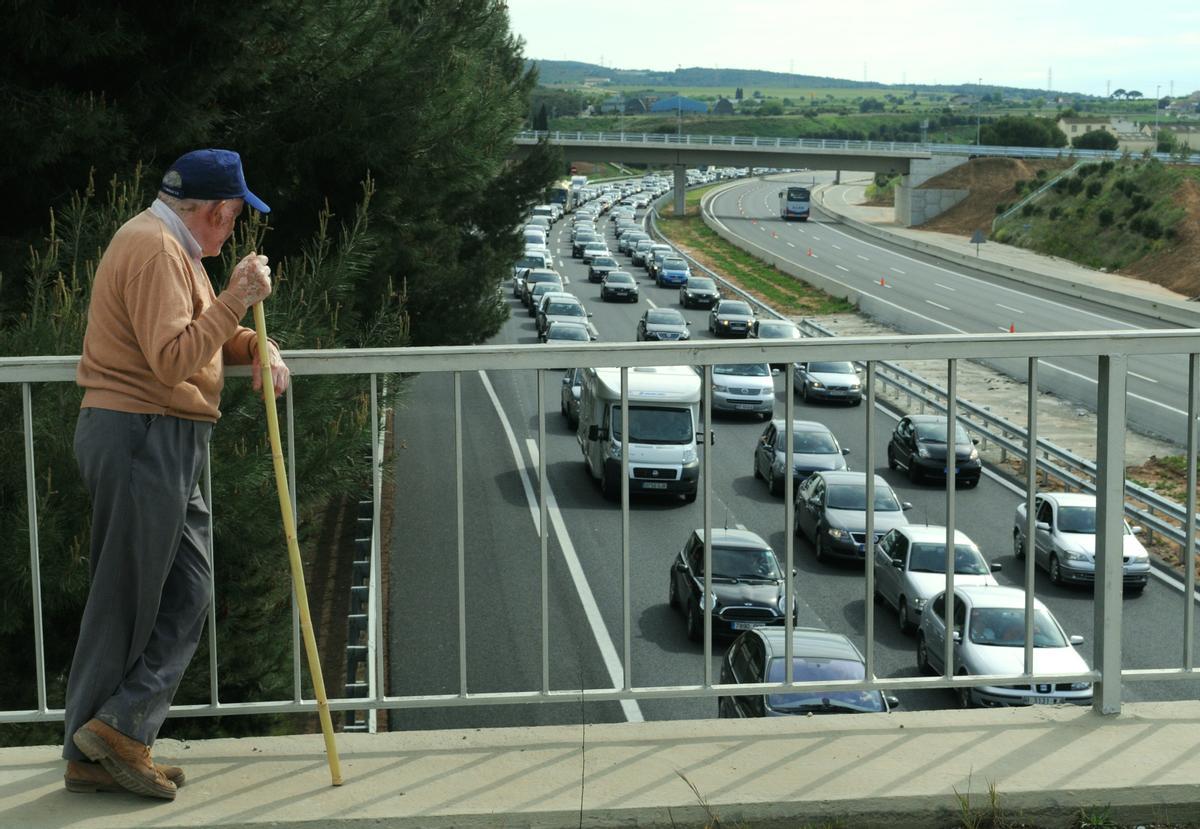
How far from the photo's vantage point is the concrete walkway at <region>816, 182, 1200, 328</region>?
206 ft

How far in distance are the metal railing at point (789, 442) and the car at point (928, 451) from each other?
0.33 metres

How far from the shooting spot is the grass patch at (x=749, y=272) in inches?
2591

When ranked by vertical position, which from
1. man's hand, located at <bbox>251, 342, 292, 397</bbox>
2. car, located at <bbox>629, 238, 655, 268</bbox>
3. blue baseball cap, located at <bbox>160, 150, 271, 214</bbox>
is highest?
blue baseball cap, located at <bbox>160, 150, 271, 214</bbox>

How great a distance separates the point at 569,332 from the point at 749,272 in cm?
3297

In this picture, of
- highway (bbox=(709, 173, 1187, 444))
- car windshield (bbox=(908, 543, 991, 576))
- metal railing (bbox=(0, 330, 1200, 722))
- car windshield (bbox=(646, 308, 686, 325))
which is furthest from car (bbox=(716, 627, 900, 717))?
car windshield (bbox=(646, 308, 686, 325))

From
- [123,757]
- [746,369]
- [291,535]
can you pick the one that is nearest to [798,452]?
[746,369]

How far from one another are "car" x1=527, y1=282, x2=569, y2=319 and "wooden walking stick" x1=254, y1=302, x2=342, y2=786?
60000mm

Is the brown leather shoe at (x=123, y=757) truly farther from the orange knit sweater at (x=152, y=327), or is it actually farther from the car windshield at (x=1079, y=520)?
the car windshield at (x=1079, y=520)

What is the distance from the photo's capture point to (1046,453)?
5422mm

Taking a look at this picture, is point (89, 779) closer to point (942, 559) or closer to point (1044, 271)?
point (942, 559)

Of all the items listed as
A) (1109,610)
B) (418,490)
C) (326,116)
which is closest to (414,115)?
(326,116)

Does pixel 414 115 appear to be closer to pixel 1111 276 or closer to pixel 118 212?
pixel 118 212

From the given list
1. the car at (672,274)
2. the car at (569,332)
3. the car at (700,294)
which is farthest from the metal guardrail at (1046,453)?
the car at (672,274)

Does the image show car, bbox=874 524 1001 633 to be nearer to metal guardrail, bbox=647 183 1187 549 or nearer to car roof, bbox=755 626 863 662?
car roof, bbox=755 626 863 662
